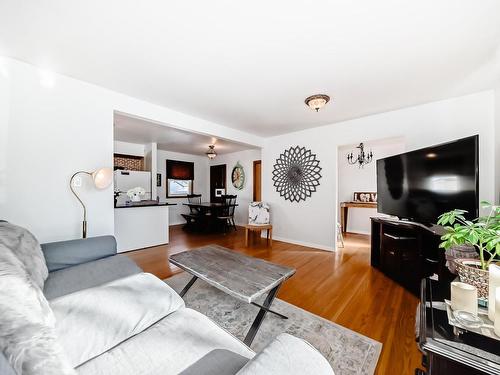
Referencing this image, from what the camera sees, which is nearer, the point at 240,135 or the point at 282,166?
the point at 240,135

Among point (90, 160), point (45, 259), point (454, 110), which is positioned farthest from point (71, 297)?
point (454, 110)

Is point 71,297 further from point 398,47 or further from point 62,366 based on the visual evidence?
point 398,47

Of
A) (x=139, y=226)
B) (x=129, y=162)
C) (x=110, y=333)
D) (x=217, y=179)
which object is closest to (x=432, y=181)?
(x=110, y=333)

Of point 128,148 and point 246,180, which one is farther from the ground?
point 128,148

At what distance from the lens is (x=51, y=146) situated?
2066 millimetres

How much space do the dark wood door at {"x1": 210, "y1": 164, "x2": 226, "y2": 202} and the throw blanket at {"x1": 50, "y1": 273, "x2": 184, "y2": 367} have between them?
5651mm

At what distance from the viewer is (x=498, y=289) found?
2.44 feet

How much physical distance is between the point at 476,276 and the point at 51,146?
3315mm

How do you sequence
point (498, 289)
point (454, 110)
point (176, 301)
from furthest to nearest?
point (454, 110)
point (176, 301)
point (498, 289)

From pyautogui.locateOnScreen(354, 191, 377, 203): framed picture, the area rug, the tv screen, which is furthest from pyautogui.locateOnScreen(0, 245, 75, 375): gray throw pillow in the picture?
pyautogui.locateOnScreen(354, 191, 377, 203): framed picture

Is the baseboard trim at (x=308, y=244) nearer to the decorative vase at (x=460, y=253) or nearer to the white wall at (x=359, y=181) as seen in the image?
the white wall at (x=359, y=181)

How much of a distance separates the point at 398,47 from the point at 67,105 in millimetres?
3159

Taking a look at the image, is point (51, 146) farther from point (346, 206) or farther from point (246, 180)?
point (346, 206)

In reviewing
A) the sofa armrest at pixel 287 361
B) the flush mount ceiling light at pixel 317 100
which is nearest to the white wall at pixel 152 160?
the flush mount ceiling light at pixel 317 100
